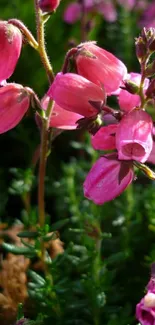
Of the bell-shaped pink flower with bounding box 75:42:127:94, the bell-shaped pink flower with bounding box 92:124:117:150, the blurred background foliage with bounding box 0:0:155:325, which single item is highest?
the bell-shaped pink flower with bounding box 75:42:127:94

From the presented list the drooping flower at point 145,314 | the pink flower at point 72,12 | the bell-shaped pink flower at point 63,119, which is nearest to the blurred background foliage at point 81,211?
the bell-shaped pink flower at point 63,119

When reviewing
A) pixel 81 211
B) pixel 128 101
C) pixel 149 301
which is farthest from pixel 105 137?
pixel 81 211

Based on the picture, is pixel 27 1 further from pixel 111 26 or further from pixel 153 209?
pixel 153 209

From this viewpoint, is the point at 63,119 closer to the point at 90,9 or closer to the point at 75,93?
the point at 75,93

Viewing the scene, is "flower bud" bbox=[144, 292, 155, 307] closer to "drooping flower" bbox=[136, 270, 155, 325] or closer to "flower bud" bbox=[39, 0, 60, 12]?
"drooping flower" bbox=[136, 270, 155, 325]

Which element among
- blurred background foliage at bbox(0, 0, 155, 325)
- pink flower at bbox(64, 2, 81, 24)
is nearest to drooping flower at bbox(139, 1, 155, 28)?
blurred background foliage at bbox(0, 0, 155, 325)
